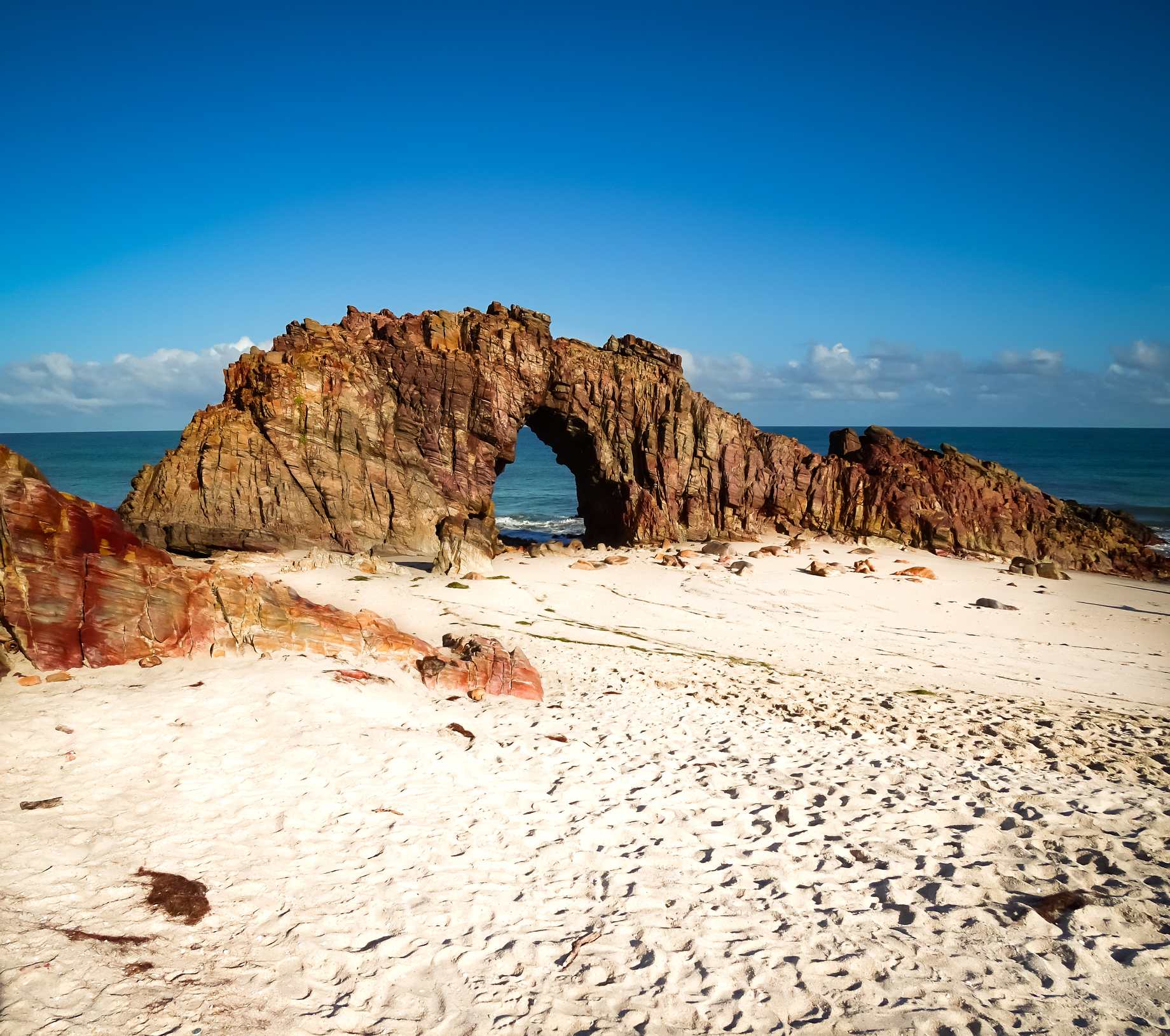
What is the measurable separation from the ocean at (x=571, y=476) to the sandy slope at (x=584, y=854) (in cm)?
2677

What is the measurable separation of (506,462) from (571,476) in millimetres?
52371

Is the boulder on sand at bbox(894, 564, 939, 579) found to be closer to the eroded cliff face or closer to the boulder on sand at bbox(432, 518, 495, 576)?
the eroded cliff face

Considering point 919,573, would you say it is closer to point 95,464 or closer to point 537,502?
point 537,502

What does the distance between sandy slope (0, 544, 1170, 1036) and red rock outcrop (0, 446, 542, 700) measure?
0.57 meters

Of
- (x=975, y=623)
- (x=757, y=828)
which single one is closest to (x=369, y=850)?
(x=757, y=828)

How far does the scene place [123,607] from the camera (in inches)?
377

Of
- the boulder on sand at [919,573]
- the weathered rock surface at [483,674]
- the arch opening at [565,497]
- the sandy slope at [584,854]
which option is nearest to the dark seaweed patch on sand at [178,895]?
the sandy slope at [584,854]

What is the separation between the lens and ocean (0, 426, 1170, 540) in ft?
151

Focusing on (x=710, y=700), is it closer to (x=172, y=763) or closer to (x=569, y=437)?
(x=172, y=763)

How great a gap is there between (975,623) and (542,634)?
36.9 feet

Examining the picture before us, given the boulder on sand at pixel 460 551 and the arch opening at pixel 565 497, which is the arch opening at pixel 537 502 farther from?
the boulder on sand at pixel 460 551

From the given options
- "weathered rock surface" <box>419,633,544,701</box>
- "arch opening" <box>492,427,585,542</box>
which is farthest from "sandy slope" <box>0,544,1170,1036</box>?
"arch opening" <box>492,427,585,542</box>

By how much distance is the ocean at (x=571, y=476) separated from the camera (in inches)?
1811

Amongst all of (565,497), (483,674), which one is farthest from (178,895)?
(565,497)
